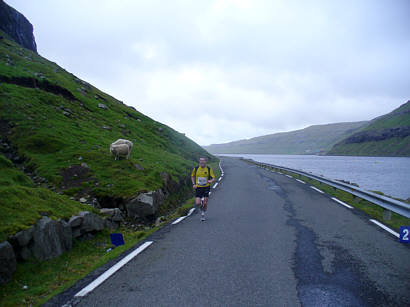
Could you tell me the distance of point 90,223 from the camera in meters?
7.38

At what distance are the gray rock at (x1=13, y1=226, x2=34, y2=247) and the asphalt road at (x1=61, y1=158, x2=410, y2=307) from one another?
186cm

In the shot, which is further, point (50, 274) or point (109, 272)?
point (50, 274)

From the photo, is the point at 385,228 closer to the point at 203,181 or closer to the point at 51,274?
the point at 203,181

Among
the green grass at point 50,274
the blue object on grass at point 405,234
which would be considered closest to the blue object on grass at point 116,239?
the green grass at point 50,274

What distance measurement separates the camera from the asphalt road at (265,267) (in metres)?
3.97

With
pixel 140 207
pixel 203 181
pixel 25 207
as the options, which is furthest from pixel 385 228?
pixel 25 207

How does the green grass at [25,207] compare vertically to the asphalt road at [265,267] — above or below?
above

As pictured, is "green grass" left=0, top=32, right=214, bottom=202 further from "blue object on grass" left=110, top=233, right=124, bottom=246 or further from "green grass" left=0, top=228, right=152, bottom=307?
"green grass" left=0, top=228, right=152, bottom=307

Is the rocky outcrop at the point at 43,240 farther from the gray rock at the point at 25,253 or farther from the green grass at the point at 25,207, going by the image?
the green grass at the point at 25,207

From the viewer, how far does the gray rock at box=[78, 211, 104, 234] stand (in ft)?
23.5

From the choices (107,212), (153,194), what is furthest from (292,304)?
(153,194)

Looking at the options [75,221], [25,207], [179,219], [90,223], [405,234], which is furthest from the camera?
[179,219]

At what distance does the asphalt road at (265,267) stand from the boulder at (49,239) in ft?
5.52

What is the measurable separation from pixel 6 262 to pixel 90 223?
276cm
